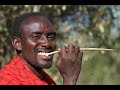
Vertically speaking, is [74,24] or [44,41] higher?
[44,41]

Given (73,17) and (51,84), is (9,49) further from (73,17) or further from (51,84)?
(51,84)

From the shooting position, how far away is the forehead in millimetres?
2297

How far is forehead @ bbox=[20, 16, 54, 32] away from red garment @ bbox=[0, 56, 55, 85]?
0.47 ft

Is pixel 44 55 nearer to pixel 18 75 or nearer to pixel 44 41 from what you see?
pixel 44 41

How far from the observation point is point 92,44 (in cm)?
461

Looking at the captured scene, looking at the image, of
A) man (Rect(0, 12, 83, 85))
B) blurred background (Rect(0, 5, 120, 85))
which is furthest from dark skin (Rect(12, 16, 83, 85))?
blurred background (Rect(0, 5, 120, 85))

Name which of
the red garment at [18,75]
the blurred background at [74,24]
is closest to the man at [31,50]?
the red garment at [18,75]

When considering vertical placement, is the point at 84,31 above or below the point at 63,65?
below

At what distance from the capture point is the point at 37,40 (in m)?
2.31

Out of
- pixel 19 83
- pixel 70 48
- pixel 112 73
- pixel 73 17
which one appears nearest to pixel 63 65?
pixel 70 48

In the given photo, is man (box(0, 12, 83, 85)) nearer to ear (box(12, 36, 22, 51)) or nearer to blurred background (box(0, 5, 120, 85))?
ear (box(12, 36, 22, 51))

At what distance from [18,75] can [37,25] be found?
0.25 meters

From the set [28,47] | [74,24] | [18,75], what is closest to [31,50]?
[28,47]
